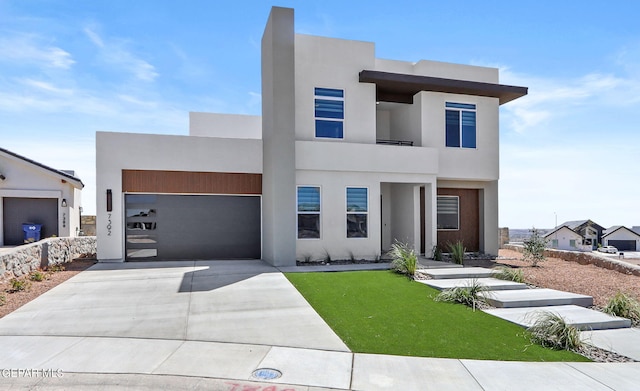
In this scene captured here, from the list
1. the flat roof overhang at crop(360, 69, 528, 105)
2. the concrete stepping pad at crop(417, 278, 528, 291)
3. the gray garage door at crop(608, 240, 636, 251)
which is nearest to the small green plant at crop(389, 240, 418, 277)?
the concrete stepping pad at crop(417, 278, 528, 291)

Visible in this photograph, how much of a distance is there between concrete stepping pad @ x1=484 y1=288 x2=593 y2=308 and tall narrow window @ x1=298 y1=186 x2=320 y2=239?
6.43 m

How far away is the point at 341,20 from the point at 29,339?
11893mm

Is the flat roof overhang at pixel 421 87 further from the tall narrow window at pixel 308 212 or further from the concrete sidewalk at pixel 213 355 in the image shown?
the concrete sidewalk at pixel 213 355

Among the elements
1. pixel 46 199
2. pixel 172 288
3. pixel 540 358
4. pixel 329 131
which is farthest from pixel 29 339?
pixel 46 199

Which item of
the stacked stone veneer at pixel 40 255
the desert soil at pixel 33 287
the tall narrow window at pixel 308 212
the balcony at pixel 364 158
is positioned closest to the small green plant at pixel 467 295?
the tall narrow window at pixel 308 212

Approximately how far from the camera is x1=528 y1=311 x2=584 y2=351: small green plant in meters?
5.91

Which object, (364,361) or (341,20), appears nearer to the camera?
(364,361)

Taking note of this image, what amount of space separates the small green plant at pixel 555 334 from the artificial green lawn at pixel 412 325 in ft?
0.59

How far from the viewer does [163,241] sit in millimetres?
13828

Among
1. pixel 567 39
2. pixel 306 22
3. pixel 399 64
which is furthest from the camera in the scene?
pixel 399 64

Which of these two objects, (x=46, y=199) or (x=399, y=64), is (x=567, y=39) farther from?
(x=46, y=199)

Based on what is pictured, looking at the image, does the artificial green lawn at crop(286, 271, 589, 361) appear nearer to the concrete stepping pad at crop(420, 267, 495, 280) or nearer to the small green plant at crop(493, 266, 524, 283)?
the concrete stepping pad at crop(420, 267, 495, 280)

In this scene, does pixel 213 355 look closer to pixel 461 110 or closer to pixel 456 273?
pixel 456 273

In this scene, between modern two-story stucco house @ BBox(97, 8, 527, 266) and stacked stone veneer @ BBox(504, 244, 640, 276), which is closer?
stacked stone veneer @ BBox(504, 244, 640, 276)
